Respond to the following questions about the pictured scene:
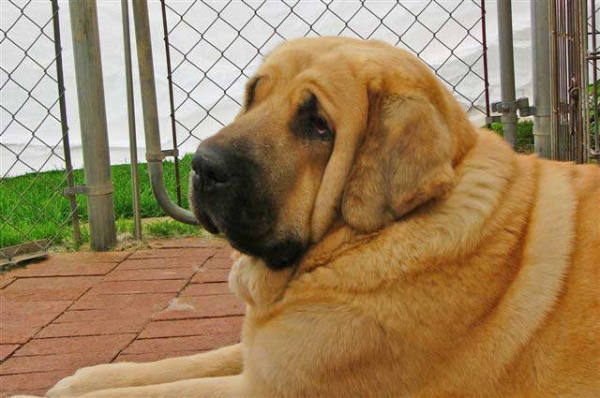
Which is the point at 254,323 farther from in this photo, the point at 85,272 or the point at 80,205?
the point at 80,205

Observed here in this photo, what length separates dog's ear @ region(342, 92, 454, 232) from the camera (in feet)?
7.71

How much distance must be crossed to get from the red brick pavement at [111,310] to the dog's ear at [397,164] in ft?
3.72

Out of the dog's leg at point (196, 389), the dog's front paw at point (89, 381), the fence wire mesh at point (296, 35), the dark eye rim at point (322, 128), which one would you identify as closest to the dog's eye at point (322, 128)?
the dark eye rim at point (322, 128)

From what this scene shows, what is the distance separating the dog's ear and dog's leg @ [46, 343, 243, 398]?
2.50ft

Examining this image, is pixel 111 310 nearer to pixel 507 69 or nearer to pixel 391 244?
pixel 391 244

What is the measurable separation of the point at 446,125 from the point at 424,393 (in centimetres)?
71

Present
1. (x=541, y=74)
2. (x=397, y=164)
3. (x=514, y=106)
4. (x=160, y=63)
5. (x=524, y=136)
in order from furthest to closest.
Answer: (x=160, y=63)
(x=524, y=136)
(x=514, y=106)
(x=541, y=74)
(x=397, y=164)

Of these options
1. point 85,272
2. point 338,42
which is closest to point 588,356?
point 338,42

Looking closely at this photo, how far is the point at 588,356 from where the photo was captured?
2.38 m

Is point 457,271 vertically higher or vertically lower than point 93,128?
lower

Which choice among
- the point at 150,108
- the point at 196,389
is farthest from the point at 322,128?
the point at 150,108

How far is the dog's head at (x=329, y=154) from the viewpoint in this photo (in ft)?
7.79

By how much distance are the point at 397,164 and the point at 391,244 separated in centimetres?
21

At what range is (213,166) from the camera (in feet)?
7.79
